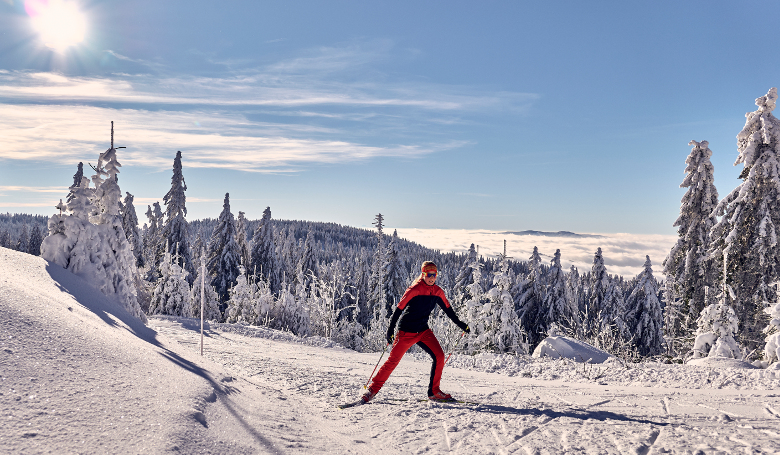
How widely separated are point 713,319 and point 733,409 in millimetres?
10052

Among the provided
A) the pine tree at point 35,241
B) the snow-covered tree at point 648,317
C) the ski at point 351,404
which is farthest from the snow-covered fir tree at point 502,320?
the pine tree at point 35,241

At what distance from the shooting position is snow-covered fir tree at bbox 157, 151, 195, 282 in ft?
114

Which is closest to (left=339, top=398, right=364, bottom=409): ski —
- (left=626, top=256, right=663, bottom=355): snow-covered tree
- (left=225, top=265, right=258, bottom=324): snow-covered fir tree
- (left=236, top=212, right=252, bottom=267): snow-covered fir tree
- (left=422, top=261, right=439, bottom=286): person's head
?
(left=422, top=261, right=439, bottom=286): person's head

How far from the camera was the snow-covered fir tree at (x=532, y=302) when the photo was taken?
30625 mm

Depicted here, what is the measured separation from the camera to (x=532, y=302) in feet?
102

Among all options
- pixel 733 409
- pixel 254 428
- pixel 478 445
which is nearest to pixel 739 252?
pixel 733 409

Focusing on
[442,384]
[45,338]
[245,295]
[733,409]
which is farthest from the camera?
[245,295]

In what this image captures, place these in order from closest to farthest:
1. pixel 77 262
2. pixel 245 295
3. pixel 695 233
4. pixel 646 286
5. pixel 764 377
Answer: pixel 764 377 < pixel 77 262 < pixel 695 233 < pixel 245 295 < pixel 646 286

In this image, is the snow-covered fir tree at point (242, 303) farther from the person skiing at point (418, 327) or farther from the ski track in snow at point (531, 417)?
the person skiing at point (418, 327)

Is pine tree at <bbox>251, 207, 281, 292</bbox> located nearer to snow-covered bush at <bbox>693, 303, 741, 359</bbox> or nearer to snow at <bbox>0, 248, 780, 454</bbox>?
snow at <bbox>0, 248, 780, 454</bbox>

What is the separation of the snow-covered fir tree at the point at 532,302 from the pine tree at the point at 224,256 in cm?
2281

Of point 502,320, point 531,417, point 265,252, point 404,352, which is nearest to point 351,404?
point 404,352

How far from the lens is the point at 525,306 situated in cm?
3103

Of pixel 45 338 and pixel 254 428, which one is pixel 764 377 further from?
pixel 45 338
